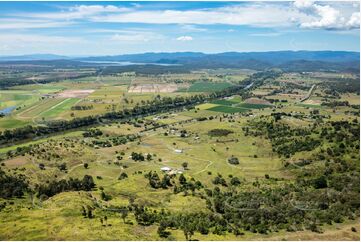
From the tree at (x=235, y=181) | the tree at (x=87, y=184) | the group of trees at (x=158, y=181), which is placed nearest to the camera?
the tree at (x=87, y=184)

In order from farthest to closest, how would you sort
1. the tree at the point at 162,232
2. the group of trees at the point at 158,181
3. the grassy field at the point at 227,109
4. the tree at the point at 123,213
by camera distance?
the grassy field at the point at 227,109
the group of trees at the point at 158,181
the tree at the point at 123,213
the tree at the point at 162,232

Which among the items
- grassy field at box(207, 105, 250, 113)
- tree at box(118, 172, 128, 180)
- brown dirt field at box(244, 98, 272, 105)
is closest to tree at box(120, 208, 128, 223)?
tree at box(118, 172, 128, 180)

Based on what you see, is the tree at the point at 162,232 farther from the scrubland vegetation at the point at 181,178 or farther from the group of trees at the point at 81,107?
the group of trees at the point at 81,107

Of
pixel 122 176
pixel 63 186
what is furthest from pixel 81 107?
pixel 63 186

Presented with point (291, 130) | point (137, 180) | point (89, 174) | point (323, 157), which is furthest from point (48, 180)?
point (291, 130)

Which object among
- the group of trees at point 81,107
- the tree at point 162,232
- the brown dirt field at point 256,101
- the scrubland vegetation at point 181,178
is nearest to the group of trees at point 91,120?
the scrubland vegetation at point 181,178

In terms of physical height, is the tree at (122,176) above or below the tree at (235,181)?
below

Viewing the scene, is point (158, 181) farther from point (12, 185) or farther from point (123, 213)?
point (12, 185)

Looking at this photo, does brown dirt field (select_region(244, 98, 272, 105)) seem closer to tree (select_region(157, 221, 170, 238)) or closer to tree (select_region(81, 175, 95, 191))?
tree (select_region(81, 175, 95, 191))

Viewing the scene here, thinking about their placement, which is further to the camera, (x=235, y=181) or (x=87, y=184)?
(x=235, y=181)

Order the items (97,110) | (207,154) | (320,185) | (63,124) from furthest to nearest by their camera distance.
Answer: (97,110), (63,124), (207,154), (320,185)

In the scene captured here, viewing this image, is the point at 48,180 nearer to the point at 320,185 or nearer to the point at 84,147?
the point at 84,147
